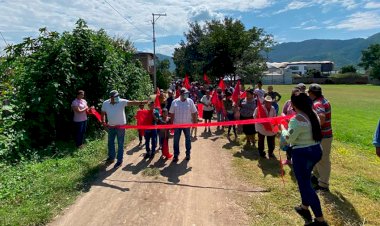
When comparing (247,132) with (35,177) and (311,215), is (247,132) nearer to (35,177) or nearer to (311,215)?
(311,215)

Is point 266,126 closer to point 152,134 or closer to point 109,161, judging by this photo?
point 152,134

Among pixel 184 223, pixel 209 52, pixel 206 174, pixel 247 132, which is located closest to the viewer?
pixel 184 223

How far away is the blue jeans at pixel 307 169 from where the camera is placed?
4918mm

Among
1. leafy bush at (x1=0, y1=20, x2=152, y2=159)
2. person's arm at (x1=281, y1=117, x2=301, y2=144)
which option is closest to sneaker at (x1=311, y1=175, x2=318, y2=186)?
person's arm at (x1=281, y1=117, x2=301, y2=144)

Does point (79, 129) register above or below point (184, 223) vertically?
above

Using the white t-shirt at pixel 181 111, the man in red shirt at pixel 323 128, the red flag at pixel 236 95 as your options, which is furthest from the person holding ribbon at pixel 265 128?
the red flag at pixel 236 95

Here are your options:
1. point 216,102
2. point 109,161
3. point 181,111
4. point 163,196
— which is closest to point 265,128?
point 181,111

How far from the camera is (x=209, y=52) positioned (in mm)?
22859

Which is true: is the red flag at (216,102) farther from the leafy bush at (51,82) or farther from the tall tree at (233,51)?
the tall tree at (233,51)

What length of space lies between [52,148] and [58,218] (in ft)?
15.3

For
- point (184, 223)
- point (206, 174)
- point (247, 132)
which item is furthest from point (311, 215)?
point (247, 132)

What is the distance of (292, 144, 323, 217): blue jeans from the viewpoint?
4.92m

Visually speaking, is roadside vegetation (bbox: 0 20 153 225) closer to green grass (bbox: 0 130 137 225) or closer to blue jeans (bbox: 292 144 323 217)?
green grass (bbox: 0 130 137 225)

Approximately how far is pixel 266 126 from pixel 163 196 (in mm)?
3764
